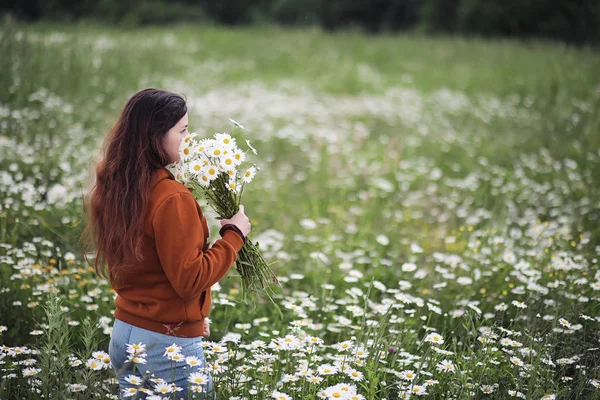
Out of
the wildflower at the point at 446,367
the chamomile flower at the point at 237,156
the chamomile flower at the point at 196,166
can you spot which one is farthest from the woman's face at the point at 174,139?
the wildflower at the point at 446,367

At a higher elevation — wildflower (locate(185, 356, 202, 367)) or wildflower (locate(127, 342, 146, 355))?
wildflower (locate(127, 342, 146, 355))

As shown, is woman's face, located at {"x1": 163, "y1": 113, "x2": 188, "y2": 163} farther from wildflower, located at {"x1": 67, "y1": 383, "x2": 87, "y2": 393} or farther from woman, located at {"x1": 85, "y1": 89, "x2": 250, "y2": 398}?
wildflower, located at {"x1": 67, "y1": 383, "x2": 87, "y2": 393}

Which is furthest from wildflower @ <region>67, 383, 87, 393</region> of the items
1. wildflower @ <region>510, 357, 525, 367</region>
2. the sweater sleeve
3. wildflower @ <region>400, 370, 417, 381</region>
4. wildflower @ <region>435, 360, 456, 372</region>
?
wildflower @ <region>510, 357, 525, 367</region>

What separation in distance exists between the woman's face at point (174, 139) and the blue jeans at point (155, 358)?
0.66 metres

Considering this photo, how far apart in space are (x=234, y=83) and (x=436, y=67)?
16.5 ft

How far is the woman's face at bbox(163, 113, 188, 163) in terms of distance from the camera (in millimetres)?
2184

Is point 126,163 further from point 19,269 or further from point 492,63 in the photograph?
point 492,63

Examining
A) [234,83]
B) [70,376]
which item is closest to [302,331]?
[70,376]

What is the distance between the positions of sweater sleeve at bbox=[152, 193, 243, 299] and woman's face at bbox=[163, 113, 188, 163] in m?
0.22

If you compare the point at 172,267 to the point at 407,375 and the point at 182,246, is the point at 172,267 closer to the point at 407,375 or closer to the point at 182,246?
the point at 182,246

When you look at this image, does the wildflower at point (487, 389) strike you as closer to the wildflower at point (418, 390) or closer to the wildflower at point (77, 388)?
the wildflower at point (418, 390)

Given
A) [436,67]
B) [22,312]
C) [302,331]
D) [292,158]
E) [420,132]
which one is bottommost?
[22,312]

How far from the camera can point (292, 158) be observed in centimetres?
684

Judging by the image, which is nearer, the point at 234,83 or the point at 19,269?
the point at 19,269
